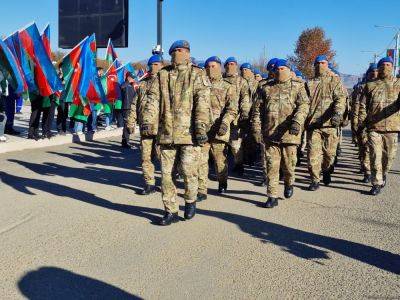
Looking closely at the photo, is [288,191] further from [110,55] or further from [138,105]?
[110,55]

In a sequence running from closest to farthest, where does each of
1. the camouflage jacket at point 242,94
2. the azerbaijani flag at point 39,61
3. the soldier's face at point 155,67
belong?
the camouflage jacket at point 242,94 < the soldier's face at point 155,67 < the azerbaijani flag at point 39,61

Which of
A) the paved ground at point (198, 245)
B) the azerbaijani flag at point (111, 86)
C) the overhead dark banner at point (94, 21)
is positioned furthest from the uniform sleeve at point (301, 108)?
the overhead dark banner at point (94, 21)

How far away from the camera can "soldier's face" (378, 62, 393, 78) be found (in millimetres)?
7492

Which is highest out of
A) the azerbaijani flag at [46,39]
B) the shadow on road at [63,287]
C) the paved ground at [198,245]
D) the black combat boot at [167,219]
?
the azerbaijani flag at [46,39]

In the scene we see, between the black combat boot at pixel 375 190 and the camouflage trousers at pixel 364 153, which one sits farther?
the camouflage trousers at pixel 364 153

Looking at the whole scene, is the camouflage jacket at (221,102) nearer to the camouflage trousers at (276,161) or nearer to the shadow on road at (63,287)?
the camouflage trousers at (276,161)

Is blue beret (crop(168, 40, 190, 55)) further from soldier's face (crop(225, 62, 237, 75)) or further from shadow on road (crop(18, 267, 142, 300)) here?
soldier's face (crop(225, 62, 237, 75))

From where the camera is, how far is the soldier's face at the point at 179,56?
5.32 metres

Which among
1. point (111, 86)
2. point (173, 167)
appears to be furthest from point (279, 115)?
point (111, 86)

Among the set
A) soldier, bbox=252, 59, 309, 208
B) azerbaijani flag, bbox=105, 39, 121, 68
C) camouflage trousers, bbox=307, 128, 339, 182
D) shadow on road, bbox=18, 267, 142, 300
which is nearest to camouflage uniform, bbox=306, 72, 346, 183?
camouflage trousers, bbox=307, 128, 339, 182

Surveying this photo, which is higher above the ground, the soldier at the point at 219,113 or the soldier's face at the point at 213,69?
the soldier's face at the point at 213,69

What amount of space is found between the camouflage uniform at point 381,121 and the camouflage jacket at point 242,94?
1.95 meters

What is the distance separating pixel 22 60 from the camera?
1069 centimetres

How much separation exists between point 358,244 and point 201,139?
1993 mm
